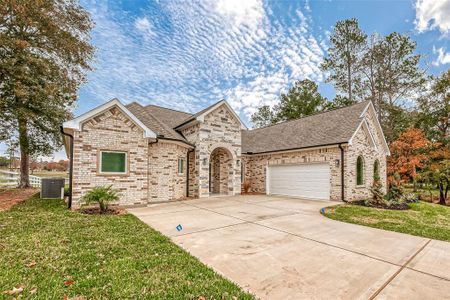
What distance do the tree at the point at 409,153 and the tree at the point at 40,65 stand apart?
26994mm

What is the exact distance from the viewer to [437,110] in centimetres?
2173

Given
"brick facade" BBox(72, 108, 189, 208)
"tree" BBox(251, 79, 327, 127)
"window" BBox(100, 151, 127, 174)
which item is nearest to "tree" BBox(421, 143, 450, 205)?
"tree" BBox(251, 79, 327, 127)

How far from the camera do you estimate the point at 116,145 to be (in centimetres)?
994

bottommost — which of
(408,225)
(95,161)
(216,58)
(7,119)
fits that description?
(408,225)

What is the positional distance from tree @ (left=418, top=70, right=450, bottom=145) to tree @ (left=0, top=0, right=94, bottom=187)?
30817 mm

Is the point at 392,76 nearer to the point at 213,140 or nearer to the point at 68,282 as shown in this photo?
the point at 213,140

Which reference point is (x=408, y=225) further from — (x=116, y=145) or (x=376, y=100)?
(x=376, y=100)

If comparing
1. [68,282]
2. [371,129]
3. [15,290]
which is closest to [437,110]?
[371,129]

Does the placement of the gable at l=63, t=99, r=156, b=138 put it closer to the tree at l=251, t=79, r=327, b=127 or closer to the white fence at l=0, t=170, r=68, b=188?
the white fence at l=0, t=170, r=68, b=188

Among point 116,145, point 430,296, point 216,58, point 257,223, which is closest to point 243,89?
point 216,58

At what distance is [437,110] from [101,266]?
2987cm

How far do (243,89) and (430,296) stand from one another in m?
20.2

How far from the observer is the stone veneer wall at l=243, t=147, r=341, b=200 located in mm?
12656

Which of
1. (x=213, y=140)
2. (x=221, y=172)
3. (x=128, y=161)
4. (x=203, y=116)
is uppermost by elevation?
(x=203, y=116)
